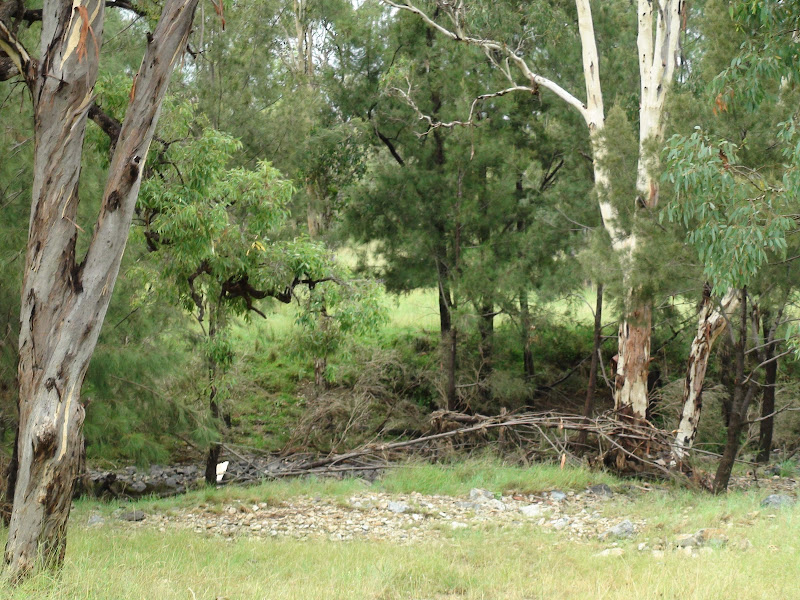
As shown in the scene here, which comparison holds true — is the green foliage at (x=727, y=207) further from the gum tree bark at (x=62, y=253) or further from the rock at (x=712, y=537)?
the gum tree bark at (x=62, y=253)

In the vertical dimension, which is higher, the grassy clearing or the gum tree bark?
the gum tree bark

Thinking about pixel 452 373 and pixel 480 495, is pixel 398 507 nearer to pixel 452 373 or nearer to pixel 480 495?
pixel 480 495

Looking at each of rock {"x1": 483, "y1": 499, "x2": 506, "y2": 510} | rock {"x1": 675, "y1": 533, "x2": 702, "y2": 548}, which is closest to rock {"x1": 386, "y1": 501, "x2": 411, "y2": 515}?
rock {"x1": 483, "y1": 499, "x2": 506, "y2": 510}

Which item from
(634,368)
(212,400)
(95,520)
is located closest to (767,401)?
(634,368)

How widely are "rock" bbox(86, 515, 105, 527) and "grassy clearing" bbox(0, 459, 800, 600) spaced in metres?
0.16

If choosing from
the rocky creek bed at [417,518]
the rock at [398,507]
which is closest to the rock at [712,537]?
the rocky creek bed at [417,518]

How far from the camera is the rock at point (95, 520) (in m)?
9.18

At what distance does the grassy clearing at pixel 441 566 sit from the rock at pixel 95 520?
0.16 m

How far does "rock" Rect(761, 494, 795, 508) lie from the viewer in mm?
9530

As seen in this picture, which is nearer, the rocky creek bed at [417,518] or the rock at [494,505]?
the rocky creek bed at [417,518]

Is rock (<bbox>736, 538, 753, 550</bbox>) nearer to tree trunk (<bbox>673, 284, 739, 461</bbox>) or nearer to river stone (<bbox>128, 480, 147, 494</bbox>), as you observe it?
tree trunk (<bbox>673, 284, 739, 461</bbox>)

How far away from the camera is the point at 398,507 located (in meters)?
9.88

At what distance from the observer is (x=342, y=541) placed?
8266mm

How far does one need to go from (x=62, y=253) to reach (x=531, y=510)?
642cm
